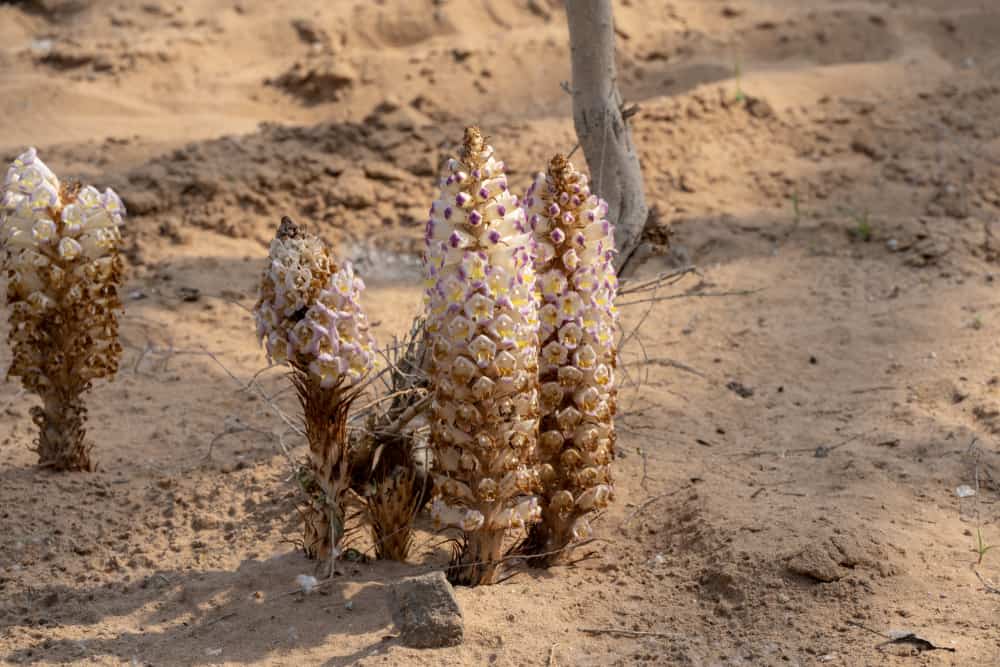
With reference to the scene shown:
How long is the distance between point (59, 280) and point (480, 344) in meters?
1.64

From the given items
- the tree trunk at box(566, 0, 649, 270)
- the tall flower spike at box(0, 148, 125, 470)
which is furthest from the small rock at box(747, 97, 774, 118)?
the tall flower spike at box(0, 148, 125, 470)

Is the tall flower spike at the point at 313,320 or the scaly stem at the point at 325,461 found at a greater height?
the tall flower spike at the point at 313,320

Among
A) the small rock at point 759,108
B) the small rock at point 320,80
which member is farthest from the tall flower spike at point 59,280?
the small rock at point 759,108

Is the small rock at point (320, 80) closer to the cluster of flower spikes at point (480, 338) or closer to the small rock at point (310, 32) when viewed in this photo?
the small rock at point (310, 32)

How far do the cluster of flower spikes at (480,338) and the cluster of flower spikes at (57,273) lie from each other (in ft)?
4.57

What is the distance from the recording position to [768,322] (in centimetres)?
571

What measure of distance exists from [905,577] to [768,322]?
2279 millimetres

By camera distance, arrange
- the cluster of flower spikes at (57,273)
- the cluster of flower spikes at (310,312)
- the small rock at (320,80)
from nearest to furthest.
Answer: the cluster of flower spikes at (310,312), the cluster of flower spikes at (57,273), the small rock at (320,80)

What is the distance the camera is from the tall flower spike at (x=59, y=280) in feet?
13.0

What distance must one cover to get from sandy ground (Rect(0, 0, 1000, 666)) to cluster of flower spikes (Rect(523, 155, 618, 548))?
322 millimetres

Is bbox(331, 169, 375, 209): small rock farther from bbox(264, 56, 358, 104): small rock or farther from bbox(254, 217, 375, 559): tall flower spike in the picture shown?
bbox(254, 217, 375, 559): tall flower spike

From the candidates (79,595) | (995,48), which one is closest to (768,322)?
(79,595)

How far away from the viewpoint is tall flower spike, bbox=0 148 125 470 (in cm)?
397

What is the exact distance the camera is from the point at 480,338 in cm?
320
